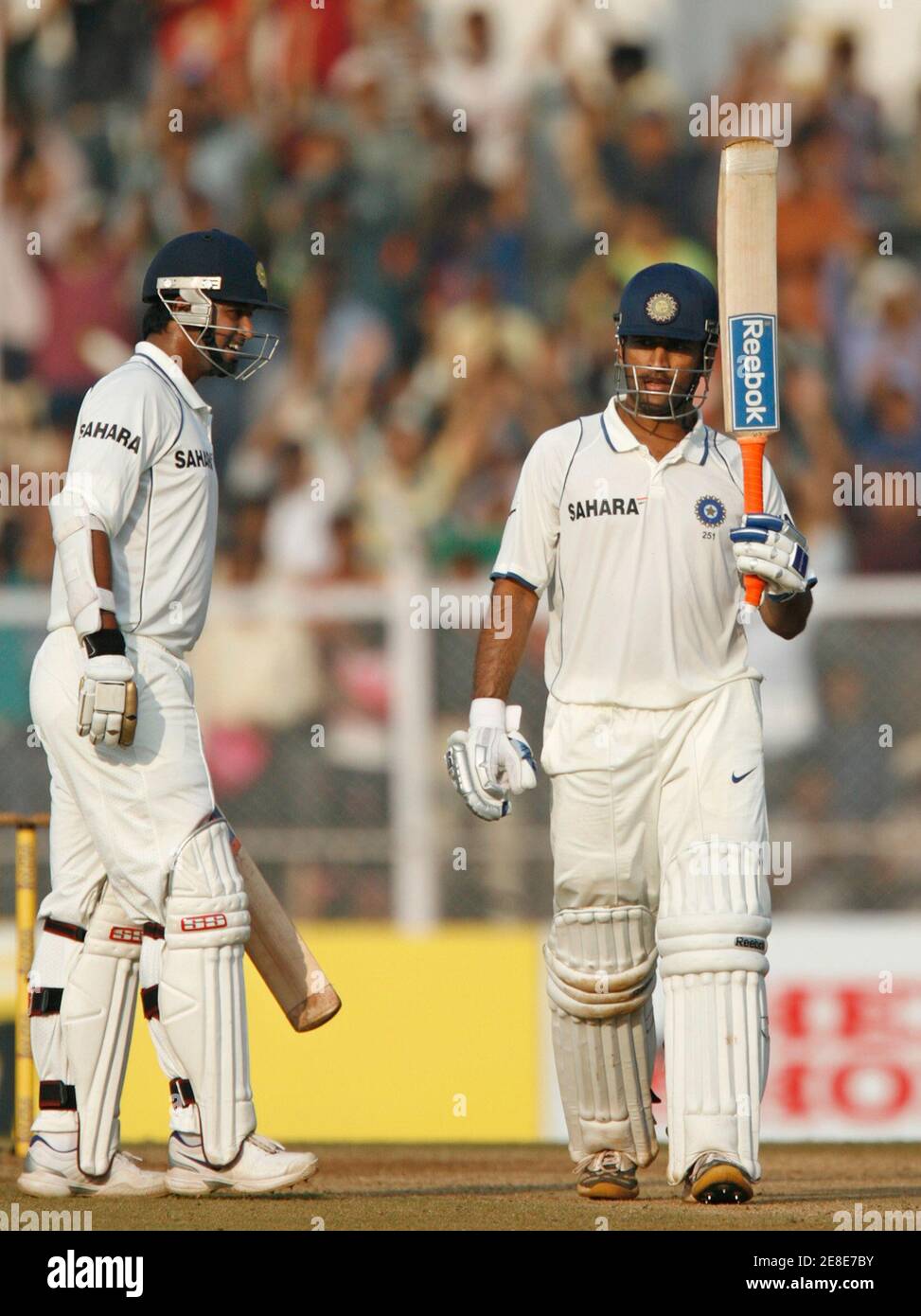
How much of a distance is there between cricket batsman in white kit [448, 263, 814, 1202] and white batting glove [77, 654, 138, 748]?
86 cm

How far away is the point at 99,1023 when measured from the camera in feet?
19.6

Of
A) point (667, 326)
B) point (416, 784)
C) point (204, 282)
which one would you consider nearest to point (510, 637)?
point (667, 326)

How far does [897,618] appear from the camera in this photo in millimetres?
9484

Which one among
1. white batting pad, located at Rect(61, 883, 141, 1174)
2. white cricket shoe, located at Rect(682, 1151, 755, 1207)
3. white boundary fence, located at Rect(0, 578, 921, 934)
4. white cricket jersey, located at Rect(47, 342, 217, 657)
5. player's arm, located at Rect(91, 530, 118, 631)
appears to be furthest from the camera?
white boundary fence, located at Rect(0, 578, 921, 934)

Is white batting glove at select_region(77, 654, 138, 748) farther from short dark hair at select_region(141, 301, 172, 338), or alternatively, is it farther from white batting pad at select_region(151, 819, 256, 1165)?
short dark hair at select_region(141, 301, 172, 338)

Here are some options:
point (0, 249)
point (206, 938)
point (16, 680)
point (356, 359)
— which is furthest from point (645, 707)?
point (0, 249)

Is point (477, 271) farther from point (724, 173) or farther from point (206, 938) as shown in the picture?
point (206, 938)

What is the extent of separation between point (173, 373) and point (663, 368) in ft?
4.10

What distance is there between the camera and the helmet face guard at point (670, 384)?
5.99 meters

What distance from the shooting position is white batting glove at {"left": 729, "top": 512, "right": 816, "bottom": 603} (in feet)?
18.8

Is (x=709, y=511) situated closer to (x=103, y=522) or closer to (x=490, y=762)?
(x=490, y=762)

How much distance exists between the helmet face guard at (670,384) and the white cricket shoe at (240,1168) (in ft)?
6.73

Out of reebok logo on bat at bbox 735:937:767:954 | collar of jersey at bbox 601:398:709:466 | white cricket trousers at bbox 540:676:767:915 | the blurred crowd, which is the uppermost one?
the blurred crowd

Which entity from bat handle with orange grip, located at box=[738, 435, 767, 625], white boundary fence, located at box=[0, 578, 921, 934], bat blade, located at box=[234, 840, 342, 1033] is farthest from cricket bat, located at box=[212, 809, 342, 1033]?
white boundary fence, located at box=[0, 578, 921, 934]
